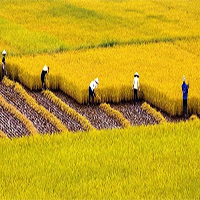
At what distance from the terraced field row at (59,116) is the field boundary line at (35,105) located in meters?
0.03

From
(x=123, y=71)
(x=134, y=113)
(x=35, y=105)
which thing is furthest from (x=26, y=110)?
(x=123, y=71)

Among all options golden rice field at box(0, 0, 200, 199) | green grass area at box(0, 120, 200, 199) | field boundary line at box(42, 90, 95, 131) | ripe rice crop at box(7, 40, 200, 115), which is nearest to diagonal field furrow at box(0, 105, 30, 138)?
golden rice field at box(0, 0, 200, 199)

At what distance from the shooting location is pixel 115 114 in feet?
42.3

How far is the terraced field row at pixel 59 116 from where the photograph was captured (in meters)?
12.1

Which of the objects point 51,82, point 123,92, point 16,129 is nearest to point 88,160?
point 16,129

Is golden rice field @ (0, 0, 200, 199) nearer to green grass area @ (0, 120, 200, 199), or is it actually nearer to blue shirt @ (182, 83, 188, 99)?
green grass area @ (0, 120, 200, 199)

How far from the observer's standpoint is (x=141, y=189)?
8367 millimetres

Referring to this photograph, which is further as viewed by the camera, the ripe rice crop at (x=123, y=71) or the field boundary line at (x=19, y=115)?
the ripe rice crop at (x=123, y=71)

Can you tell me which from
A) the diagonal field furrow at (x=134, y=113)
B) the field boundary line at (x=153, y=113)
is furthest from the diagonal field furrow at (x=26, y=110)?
the field boundary line at (x=153, y=113)

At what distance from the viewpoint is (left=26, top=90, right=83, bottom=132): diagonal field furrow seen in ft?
40.1

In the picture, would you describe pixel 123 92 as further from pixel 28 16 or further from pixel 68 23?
pixel 28 16

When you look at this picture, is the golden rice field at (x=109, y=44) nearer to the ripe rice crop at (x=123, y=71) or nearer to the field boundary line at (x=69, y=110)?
the ripe rice crop at (x=123, y=71)

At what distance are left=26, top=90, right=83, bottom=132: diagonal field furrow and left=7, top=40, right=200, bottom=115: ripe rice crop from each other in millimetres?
520

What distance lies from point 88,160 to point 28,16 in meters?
15.6
